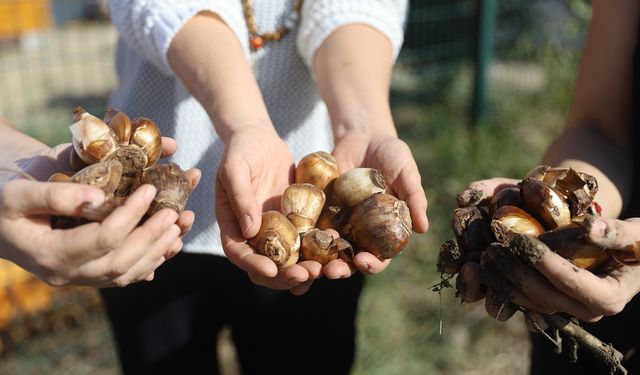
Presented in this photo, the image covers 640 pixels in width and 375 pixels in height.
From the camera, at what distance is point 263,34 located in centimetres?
186

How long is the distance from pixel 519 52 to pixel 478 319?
9.94 feet

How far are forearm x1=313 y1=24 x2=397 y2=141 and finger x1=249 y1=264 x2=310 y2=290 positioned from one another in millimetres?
492

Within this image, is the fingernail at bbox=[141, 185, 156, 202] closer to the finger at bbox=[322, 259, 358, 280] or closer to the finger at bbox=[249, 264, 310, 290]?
the finger at bbox=[249, 264, 310, 290]

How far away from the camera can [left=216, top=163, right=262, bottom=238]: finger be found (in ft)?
4.87

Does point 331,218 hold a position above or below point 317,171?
below

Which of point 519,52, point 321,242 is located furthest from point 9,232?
point 519,52

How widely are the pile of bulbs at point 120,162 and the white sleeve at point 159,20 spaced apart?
20 cm

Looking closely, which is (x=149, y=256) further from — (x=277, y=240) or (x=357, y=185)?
(x=357, y=185)

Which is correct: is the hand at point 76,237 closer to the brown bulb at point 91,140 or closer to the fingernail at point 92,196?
the fingernail at point 92,196

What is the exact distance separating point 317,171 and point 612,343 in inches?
31.7

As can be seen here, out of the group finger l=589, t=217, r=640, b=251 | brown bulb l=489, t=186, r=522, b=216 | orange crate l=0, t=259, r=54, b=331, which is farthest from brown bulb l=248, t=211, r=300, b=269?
orange crate l=0, t=259, r=54, b=331

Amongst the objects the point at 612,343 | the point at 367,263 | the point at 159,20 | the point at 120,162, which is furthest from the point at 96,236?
the point at 612,343

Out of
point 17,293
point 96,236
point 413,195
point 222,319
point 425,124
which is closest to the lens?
point 96,236

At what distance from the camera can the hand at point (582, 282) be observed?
50.2 inches
